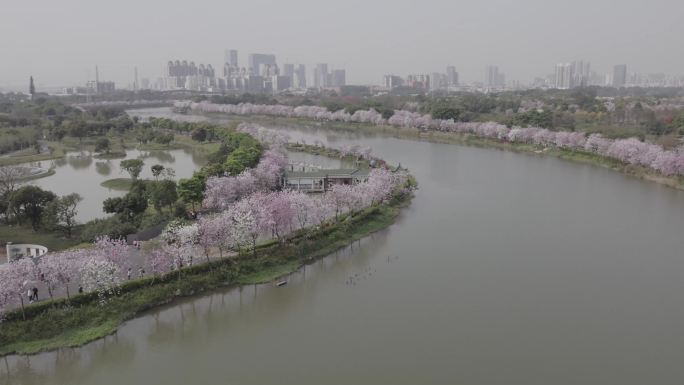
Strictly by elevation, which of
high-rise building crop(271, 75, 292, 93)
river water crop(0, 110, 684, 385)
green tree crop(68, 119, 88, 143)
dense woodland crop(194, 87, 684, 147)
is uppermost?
high-rise building crop(271, 75, 292, 93)

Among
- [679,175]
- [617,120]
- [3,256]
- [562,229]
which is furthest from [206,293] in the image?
[617,120]

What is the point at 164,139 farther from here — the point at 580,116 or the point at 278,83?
the point at 278,83

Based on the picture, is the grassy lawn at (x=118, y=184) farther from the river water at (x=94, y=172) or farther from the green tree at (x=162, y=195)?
the green tree at (x=162, y=195)

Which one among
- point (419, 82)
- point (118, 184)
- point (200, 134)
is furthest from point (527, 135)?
point (419, 82)

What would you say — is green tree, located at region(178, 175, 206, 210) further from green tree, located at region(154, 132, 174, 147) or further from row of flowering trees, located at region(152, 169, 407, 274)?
green tree, located at region(154, 132, 174, 147)

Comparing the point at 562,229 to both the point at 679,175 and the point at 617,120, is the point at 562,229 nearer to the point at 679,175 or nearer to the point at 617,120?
the point at 679,175

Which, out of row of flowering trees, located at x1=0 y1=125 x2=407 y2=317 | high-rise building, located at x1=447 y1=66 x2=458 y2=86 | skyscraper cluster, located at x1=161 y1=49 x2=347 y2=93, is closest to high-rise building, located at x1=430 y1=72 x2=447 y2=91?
high-rise building, located at x1=447 y1=66 x2=458 y2=86

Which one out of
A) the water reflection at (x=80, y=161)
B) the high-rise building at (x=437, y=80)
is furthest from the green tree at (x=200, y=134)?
the high-rise building at (x=437, y=80)
